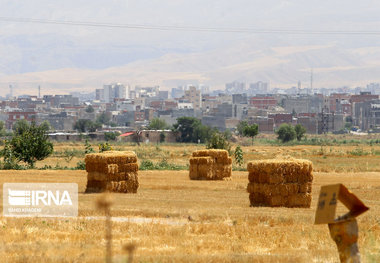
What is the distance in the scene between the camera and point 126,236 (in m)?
18.3

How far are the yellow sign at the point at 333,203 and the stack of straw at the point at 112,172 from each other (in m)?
21.8

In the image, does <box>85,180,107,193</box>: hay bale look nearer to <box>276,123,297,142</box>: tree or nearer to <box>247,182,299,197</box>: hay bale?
<box>247,182,299,197</box>: hay bale

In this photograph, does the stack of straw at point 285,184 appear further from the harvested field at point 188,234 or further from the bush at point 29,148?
the bush at point 29,148

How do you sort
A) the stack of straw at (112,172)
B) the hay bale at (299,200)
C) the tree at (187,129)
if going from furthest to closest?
the tree at (187,129)
the stack of straw at (112,172)
the hay bale at (299,200)

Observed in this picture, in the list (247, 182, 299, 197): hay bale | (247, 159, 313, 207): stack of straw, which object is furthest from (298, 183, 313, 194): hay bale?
(247, 182, 299, 197): hay bale

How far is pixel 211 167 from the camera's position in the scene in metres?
42.8

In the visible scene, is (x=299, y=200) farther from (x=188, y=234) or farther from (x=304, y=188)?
(x=188, y=234)

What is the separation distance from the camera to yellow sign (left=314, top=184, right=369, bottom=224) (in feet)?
32.8

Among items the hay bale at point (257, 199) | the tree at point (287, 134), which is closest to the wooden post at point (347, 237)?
the hay bale at point (257, 199)

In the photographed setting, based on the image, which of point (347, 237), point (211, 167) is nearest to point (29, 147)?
point (211, 167)

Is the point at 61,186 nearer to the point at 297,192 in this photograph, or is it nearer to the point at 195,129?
the point at 297,192

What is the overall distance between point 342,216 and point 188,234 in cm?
903

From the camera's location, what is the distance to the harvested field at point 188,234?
1492 cm

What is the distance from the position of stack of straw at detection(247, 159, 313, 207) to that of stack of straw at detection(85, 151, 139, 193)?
22.9 ft
